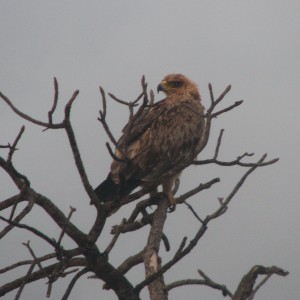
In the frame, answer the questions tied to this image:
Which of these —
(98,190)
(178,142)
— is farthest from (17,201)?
(178,142)

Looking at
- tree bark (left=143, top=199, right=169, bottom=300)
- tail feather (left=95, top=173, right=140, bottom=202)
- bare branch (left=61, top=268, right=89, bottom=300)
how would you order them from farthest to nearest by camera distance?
tail feather (left=95, top=173, right=140, bottom=202) → tree bark (left=143, top=199, right=169, bottom=300) → bare branch (left=61, top=268, right=89, bottom=300)

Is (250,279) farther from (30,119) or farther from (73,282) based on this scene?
(30,119)

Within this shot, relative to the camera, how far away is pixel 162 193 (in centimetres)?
751

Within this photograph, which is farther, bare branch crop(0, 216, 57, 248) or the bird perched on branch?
the bird perched on branch

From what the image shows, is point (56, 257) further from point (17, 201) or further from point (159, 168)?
point (159, 168)

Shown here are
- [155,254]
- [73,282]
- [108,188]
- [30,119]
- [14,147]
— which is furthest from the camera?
[108,188]

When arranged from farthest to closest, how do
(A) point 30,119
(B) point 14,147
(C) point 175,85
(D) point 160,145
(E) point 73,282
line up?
(C) point 175,85 → (D) point 160,145 → (E) point 73,282 → (A) point 30,119 → (B) point 14,147

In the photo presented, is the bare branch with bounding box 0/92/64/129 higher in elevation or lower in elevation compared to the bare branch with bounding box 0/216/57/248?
higher

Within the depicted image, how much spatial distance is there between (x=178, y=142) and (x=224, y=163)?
10.9ft

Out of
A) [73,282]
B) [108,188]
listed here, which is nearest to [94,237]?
[73,282]

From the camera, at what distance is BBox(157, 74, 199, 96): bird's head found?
31.1ft

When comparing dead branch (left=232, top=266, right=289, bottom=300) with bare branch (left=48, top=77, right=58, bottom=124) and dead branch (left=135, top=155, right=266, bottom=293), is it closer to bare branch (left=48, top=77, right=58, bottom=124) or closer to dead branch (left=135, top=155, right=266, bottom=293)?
dead branch (left=135, top=155, right=266, bottom=293)

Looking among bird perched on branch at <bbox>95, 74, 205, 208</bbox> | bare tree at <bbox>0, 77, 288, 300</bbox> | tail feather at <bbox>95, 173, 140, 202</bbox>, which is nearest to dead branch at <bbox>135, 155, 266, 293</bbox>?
bare tree at <bbox>0, 77, 288, 300</bbox>

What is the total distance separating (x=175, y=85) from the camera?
31.4 ft
